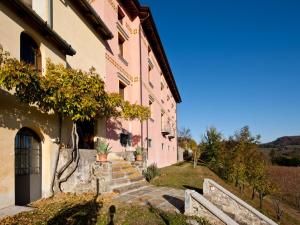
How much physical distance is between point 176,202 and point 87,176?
2.92 m

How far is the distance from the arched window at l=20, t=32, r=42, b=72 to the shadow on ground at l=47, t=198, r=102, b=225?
3993 mm

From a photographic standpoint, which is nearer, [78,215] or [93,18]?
[78,215]

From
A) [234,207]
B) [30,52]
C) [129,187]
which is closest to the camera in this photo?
[30,52]

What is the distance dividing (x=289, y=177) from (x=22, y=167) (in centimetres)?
2918

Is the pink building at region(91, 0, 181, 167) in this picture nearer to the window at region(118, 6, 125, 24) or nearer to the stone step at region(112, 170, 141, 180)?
the window at region(118, 6, 125, 24)

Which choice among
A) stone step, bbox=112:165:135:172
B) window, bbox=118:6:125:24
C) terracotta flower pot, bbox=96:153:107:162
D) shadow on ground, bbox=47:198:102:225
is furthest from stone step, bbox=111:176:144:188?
window, bbox=118:6:125:24

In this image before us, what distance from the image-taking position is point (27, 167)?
278 inches

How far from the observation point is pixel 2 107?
598cm

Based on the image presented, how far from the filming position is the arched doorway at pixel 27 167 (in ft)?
22.2

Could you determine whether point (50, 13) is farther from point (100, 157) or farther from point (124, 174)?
point (124, 174)

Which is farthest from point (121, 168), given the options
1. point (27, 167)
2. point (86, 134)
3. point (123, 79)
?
point (123, 79)

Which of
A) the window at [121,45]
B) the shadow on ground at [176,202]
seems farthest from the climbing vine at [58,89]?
the window at [121,45]

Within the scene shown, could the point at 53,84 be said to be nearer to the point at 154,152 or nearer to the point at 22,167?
the point at 22,167

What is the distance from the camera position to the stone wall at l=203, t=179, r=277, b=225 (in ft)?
28.1
